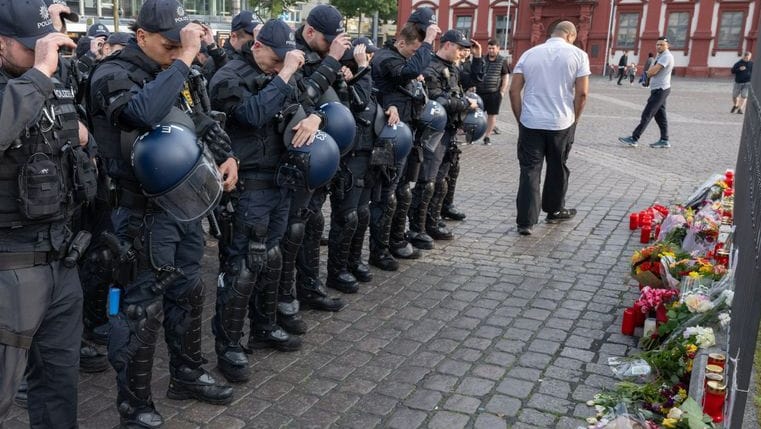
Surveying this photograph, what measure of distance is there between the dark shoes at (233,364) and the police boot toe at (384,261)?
7.38ft

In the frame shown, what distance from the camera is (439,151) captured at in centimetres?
666

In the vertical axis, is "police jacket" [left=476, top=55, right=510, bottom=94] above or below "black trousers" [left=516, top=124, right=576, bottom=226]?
above

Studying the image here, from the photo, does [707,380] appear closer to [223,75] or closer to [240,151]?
[240,151]

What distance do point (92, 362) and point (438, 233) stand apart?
12.9 ft

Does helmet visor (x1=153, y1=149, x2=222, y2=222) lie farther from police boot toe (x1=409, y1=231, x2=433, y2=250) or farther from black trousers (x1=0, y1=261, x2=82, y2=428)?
police boot toe (x1=409, y1=231, x2=433, y2=250)

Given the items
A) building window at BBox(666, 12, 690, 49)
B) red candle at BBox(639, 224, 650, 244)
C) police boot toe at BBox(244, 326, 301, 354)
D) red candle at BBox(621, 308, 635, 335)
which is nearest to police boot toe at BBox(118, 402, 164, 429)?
police boot toe at BBox(244, 326, 301, 354)

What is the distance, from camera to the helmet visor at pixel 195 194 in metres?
3.12

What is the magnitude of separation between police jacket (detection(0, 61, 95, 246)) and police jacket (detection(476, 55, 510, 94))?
10560 millimetres

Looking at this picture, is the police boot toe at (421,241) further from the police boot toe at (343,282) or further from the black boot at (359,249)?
the police boot toe at (343,282)

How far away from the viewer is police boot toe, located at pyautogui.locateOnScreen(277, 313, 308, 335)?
4.68m

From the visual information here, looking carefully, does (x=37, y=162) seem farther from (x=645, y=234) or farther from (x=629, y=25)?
(x=629, y=25)

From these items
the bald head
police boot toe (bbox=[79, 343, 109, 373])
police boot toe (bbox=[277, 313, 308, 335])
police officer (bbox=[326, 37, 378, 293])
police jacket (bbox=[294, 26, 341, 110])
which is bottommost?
police boot toe (bbox=[79, 343, 109, 373])

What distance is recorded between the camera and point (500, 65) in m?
12.8

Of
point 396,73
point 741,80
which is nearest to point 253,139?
point 396,73
